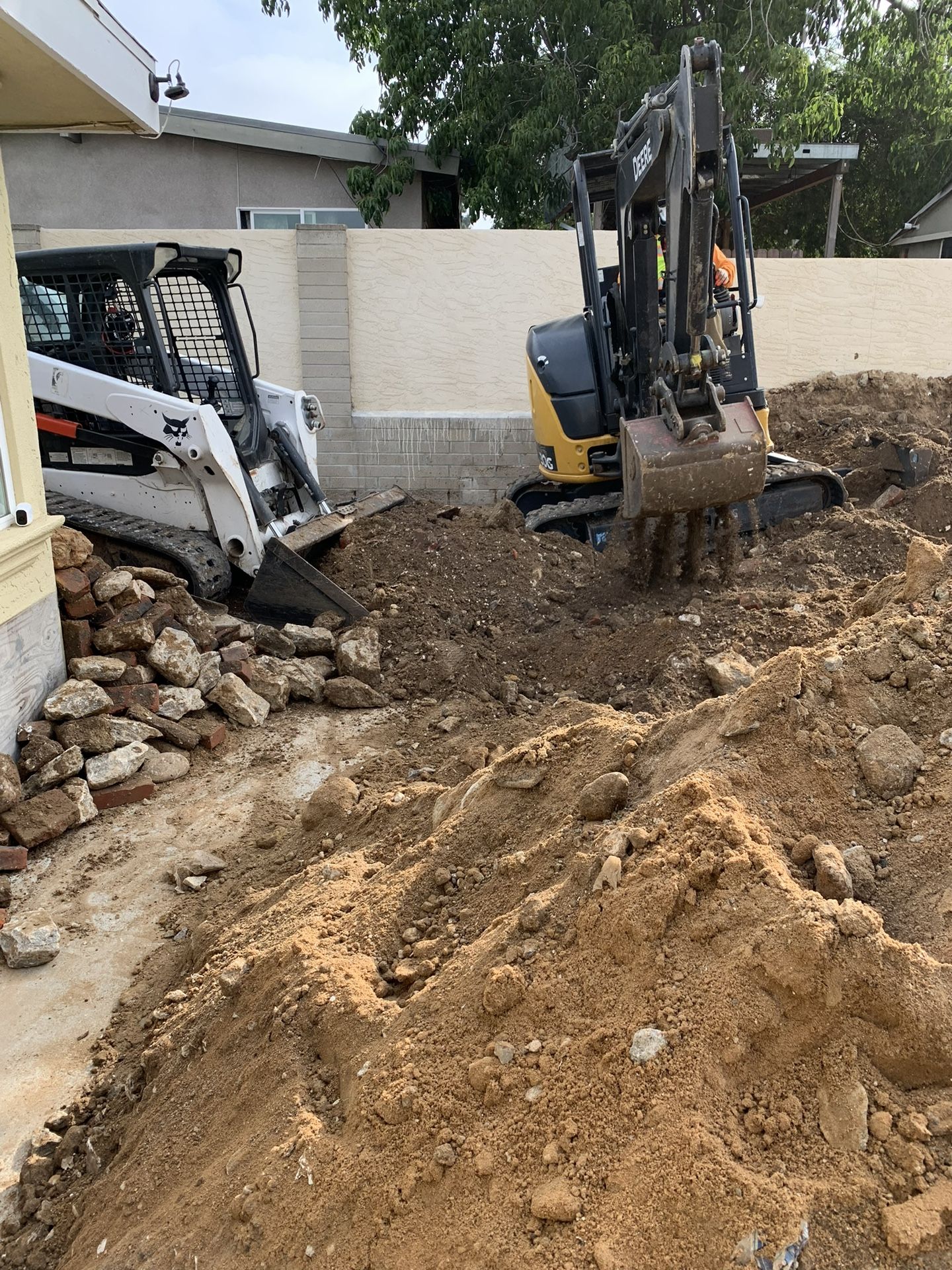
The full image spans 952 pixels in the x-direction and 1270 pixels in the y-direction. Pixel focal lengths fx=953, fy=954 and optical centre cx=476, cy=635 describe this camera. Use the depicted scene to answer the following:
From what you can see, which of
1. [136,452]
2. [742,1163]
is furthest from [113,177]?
[742,1163]

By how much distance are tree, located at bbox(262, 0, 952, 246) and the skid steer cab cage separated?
8222mm

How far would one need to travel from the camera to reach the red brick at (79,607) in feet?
17.1

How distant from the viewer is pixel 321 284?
34.1 ft

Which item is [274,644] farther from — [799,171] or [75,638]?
[799,171]

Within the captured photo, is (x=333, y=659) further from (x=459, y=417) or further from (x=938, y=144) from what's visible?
(x=938, y=144)

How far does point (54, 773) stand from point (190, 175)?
472 inches

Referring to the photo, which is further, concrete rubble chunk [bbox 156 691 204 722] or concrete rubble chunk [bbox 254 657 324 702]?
concrete rubble chunk [bbox 254 657 324 702]

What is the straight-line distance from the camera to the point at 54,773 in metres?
4.57

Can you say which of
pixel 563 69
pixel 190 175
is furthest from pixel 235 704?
pixel 563 69

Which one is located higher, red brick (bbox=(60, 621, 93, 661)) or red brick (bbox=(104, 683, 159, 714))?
red brick (bbox=(60, 621, 93, 661))

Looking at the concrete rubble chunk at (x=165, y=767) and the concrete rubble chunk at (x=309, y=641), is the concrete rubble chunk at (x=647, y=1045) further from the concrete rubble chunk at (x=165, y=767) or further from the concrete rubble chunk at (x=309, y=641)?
the concrete rubble chunk at (x=309, y=641)

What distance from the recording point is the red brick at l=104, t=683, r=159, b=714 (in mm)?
5109

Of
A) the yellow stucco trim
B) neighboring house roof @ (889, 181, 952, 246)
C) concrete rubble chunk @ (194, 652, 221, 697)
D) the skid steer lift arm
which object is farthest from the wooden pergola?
the yellow stucco trim

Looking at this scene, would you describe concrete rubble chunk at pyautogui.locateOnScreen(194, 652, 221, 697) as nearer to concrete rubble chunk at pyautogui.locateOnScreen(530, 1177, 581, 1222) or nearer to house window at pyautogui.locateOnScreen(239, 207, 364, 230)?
concrete rubble chunk at pyautogui.locateOnScreen(530, 1177, 581, 1222)
